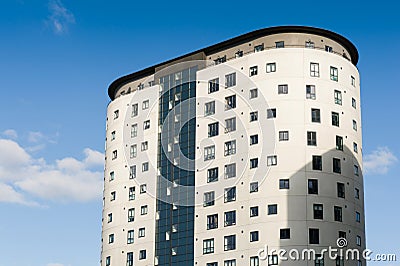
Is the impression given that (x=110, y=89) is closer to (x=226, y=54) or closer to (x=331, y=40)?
(x=226, y=54)

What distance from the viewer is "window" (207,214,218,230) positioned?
8681 cm

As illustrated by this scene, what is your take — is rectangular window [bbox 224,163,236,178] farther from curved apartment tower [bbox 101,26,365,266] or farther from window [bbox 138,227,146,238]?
window [bbox 138,227,146,238]

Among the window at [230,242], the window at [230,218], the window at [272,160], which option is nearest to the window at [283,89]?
the window at [272,160]

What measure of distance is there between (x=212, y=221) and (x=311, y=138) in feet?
49.2

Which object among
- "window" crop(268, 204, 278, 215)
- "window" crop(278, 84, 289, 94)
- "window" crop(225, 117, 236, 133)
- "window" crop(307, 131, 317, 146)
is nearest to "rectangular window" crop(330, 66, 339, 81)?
"window" crop(278, 84, 289, 94)

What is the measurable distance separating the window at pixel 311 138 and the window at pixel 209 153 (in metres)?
12.0

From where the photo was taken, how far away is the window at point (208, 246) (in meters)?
86.5

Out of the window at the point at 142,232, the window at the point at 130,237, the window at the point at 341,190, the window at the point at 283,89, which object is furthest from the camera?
the window at the point at 130,237

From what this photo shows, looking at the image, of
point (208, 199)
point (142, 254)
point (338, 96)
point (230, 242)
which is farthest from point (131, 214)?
point (338, 96)

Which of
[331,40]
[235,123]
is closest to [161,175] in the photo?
[235,123]

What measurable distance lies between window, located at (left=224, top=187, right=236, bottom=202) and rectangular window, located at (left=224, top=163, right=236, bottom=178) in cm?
157

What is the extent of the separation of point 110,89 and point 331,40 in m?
33.9

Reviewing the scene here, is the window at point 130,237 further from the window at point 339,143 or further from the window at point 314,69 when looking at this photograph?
the window at point 314,69

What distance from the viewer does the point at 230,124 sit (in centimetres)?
8838
